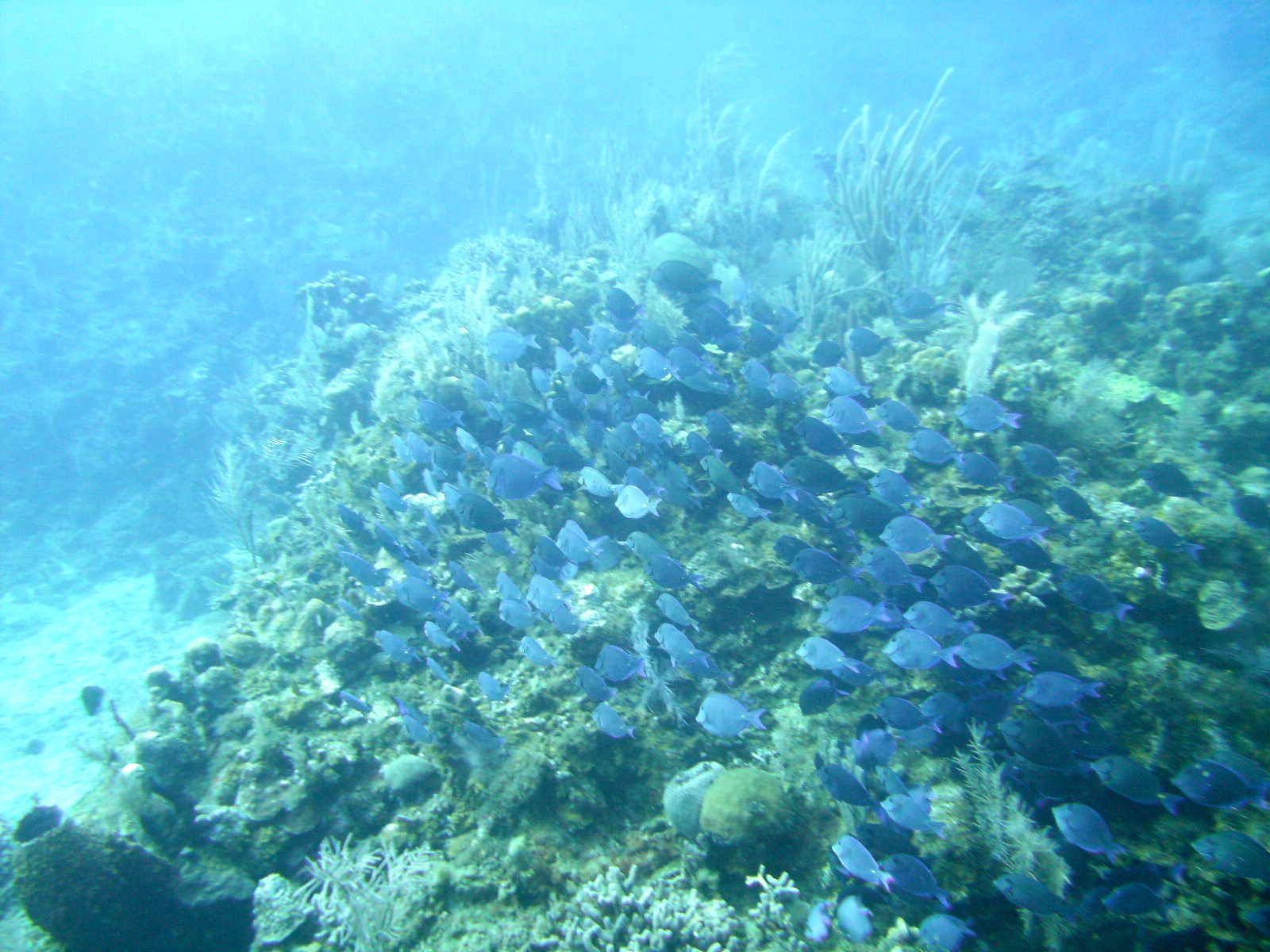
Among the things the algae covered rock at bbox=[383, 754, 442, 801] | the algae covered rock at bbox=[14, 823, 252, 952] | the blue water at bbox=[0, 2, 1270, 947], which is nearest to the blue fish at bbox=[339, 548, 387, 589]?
the blue water at bbox=[0, 2, 1270, 947]

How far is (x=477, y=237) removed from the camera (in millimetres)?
19344

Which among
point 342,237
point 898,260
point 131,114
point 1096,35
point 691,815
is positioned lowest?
point 691,815

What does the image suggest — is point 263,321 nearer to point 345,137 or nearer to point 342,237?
point 342,237

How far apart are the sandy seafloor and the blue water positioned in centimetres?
9

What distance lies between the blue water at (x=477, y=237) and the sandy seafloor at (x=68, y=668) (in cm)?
9

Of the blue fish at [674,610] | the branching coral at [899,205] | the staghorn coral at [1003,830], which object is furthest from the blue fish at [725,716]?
the branching coral at [899,205]

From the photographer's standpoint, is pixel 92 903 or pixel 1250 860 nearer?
pixel 1250 860

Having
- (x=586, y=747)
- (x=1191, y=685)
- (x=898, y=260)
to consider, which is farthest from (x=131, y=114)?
(x=1191, y=685)

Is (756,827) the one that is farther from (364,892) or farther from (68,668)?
(68,668)

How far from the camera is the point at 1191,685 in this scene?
11.6 feet

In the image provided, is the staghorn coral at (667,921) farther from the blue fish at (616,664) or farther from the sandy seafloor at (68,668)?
the sandy seafloor at (68,668)

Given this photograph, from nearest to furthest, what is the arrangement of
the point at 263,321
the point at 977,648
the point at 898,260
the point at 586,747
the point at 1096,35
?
1. the point at 977,648
2. the point at 586,747
3. the point at 898,260
4. the point at 263,321
5. the point at 1096,35

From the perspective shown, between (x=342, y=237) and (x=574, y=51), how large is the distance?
1951 centimetres

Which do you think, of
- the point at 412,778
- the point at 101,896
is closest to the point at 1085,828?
the point at 412,778
